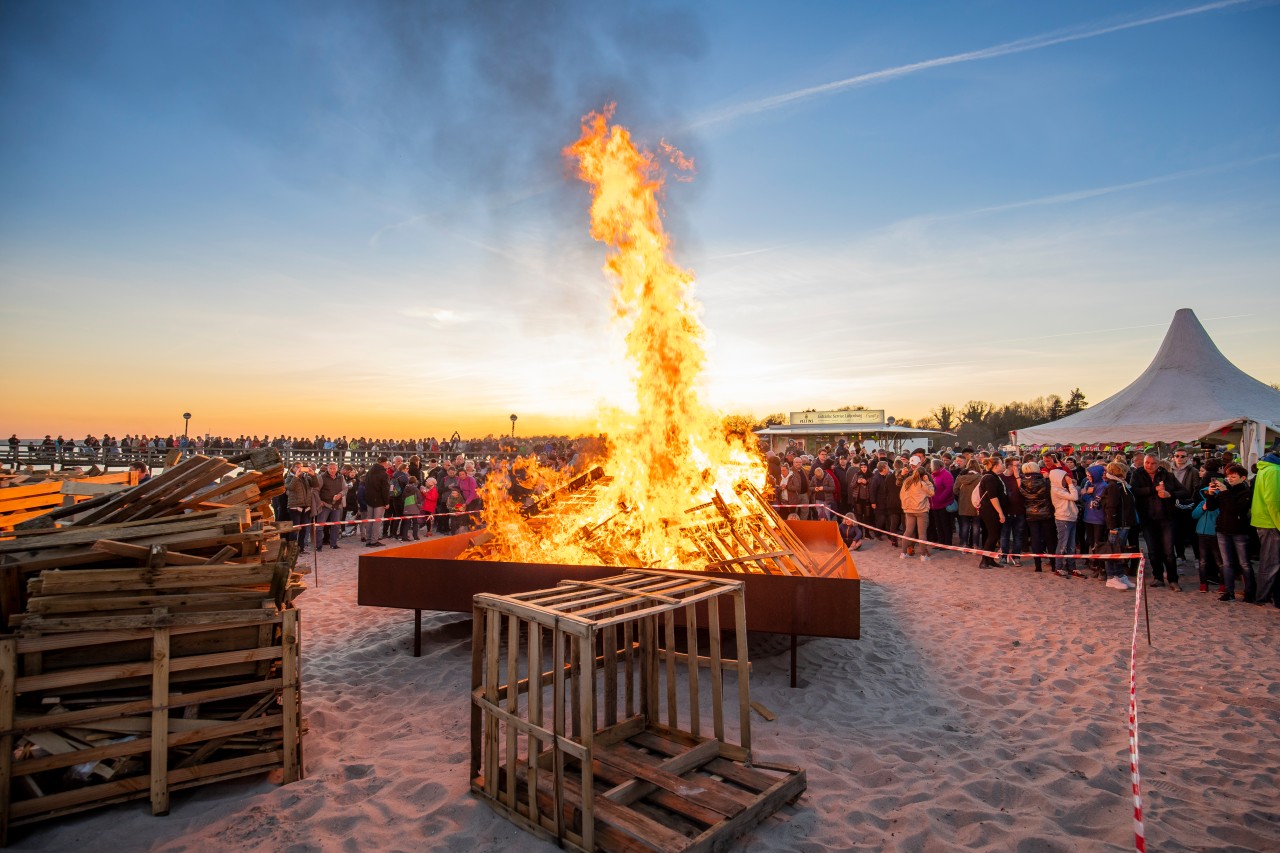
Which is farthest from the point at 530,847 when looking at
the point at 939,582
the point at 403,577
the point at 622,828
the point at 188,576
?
the point at 939,582

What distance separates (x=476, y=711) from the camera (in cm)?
450

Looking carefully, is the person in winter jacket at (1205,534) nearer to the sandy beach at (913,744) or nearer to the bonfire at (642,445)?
the sandy beach at (913,744)

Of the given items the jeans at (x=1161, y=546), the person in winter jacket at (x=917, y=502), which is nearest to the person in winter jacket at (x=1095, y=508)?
the jeans at (x=1161, y=546)

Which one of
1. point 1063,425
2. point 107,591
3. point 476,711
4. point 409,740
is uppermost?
point 1063,425

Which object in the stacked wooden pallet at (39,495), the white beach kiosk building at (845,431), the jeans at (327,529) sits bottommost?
the jeans at (327,529)

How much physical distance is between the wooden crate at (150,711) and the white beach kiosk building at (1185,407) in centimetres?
2242

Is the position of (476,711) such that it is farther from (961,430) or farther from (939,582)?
(961,430)

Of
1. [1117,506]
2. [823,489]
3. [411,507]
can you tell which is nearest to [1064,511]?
[1117,506]

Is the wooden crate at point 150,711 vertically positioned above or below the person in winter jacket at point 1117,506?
below

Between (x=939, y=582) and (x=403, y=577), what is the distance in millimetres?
8693

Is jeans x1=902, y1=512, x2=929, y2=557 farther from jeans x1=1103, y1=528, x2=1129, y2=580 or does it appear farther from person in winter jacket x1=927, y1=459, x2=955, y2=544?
jeans x1=1103, y1=528, x2=1129, y2=580

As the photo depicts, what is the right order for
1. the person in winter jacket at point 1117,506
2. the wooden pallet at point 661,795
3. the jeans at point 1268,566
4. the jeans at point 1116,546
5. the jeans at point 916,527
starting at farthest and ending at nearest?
the jeans at point 916,527, the jeans at point 1116,546, the person in winter jacket at point 1117,506, the jeans at point 1268,566, the wooden pallet at point 661,795

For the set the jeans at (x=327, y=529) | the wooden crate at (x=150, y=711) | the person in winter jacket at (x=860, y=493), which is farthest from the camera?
the person in winter jacket at (x=860, y=493)

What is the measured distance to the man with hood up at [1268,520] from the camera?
8727mm
